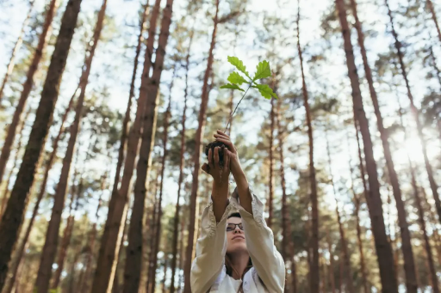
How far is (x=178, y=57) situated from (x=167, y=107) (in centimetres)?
232

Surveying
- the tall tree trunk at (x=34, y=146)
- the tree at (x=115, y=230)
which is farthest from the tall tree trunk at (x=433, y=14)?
the tall tree trunk at (x=34, y=146)

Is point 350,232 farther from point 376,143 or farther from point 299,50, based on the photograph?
point 299,50

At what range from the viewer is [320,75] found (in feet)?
42.8

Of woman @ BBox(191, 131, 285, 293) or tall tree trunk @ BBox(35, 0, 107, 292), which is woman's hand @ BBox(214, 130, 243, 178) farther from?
tall tree trunk @ BBox(35, 0, 107, 292)

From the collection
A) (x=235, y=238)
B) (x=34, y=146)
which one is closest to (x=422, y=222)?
(x=235, y=238)

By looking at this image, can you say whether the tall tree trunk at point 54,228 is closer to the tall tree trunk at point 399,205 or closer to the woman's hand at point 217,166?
the woman's hand at point 217,166

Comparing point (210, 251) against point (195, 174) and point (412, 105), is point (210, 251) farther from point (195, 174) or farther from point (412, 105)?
point (412, 105)

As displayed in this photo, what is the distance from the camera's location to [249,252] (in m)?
1.60

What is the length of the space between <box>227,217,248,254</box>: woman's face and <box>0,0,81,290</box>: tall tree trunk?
299 cm

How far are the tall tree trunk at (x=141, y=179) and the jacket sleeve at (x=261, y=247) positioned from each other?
15.8 ft

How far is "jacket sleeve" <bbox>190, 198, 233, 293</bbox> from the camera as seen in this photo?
158 centimetres

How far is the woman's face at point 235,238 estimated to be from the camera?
1829 millimetres

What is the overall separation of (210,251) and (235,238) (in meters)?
0.30

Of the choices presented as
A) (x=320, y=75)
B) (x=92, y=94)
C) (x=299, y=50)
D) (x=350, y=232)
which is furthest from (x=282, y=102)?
(x=350, y=232)
